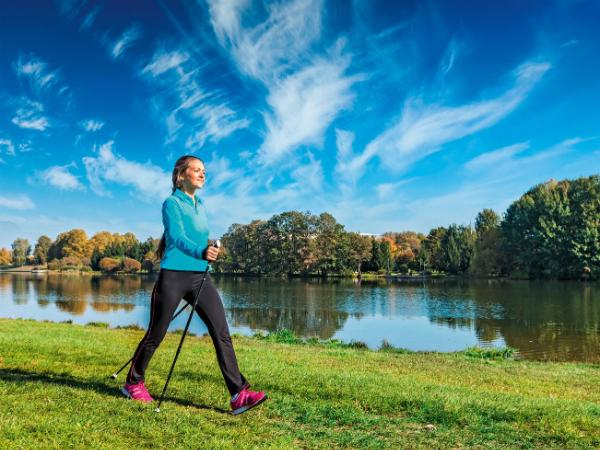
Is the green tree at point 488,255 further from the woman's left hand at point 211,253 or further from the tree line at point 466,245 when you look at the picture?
the woman's left hand at point 211,253

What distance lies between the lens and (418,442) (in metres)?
4.04

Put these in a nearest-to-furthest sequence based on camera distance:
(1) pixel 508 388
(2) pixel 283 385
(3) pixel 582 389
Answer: (2) pixel 283 385 → (1) pixel 508 388 → (3) pixel 582 389

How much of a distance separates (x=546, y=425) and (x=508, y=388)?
3.11 meters

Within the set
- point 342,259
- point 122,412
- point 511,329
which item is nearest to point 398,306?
point 511,329

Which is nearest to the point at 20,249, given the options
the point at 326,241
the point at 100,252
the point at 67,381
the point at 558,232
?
the point at 100,252

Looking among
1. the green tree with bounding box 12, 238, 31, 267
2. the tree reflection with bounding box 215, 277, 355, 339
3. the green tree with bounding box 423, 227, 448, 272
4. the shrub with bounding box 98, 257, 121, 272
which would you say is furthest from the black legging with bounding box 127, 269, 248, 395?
the green tree with bounding box 12, 238, 31, 267

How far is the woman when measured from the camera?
4.62 meters

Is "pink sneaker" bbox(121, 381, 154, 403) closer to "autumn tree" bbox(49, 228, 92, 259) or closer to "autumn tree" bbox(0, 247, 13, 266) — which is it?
"autumn tree" bbox(49, 228, 92, 259)

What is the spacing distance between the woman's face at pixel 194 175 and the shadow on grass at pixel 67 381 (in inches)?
88.8

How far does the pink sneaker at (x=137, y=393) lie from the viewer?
4.70 meters

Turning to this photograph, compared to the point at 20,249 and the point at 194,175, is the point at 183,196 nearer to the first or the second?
the point at 194,175

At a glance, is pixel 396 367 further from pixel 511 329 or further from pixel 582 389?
pixel 511 329

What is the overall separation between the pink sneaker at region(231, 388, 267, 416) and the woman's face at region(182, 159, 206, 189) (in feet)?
7.10

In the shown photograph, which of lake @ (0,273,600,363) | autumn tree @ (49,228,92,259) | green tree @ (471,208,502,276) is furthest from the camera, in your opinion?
autumn tree @ (49,228,92,259)
